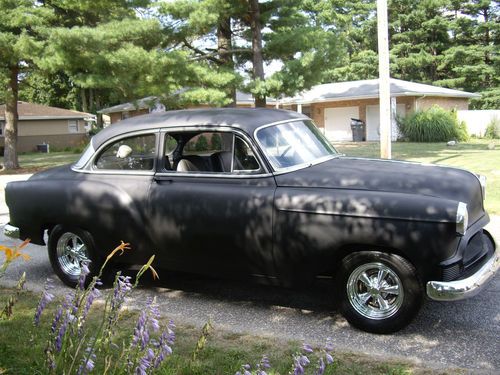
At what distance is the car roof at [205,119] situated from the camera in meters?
4.92

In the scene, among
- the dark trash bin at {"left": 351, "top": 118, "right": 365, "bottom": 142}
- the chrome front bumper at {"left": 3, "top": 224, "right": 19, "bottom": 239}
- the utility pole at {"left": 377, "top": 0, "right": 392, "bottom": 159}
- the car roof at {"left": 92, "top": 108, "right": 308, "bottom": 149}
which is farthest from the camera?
the dark trash bin at {"left": 351, "top": 118, "right": 365, "bottom": 142}

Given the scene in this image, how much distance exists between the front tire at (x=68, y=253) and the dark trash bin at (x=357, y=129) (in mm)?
27495

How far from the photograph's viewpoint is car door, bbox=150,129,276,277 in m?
4.49

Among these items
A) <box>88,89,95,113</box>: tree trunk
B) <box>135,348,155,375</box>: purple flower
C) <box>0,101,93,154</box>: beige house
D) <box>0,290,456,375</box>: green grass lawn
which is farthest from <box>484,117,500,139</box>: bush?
<box>88,89,95,113</box>: tree trunk

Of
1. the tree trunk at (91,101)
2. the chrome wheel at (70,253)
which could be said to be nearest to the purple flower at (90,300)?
the chrome wheel at (70,253)

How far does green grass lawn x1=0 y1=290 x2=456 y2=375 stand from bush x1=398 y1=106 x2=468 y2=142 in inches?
1000

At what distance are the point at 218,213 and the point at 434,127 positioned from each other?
992 inches

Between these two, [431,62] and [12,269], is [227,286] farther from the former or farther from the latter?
[431,62]

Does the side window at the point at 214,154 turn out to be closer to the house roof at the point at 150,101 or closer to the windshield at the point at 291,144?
the windshield at the point at 291,144

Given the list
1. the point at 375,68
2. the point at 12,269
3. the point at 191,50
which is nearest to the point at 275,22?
the point at 191,50

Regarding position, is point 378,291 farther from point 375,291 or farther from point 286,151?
point 286,151

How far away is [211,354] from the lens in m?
3.79

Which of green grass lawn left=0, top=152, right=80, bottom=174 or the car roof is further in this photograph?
green grass lawn left=0, top=152, right=80, bottom=174

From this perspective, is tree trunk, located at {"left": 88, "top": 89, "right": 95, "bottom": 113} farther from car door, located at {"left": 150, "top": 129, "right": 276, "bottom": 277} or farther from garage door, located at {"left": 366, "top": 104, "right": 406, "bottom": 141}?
car door, located at {"left": 150, "top": 129, "right": 276, "bottom": 277}
